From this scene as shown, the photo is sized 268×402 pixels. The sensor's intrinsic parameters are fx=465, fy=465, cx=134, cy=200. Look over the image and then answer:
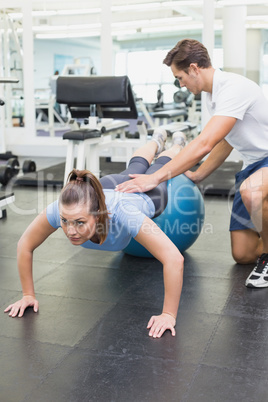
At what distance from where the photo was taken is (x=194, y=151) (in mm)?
2082

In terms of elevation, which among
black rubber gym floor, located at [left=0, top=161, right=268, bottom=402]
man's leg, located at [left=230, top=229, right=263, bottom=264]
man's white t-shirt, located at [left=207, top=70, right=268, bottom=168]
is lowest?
black rubber gym floor, located at [left=0, top=161, right=268, bottom=402]

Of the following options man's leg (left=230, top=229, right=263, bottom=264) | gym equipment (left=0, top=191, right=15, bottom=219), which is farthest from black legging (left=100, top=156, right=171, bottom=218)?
gym equipment (left=0, top=191, right=15, bottom=219)

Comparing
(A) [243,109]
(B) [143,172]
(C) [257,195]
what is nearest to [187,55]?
(A) [243,109]

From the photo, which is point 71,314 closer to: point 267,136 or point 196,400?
point 196,400

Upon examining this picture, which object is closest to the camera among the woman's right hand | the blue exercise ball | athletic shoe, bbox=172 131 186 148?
the woman's right hand

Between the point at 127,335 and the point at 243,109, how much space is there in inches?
43.6

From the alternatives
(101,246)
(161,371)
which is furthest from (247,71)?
(161,371)

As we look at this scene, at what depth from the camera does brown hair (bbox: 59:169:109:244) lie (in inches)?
63.6

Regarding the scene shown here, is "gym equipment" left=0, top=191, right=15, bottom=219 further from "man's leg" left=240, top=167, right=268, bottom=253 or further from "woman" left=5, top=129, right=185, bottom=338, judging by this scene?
"man's leg" left=240, top=167, right=268, bottom=253

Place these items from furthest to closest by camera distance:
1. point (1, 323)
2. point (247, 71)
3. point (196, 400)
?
1. point (247, 71)
2. point (1, 323)
3. point (196, 400)

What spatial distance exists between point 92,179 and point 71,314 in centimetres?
64

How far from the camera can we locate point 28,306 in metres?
2.01

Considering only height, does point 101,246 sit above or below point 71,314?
above

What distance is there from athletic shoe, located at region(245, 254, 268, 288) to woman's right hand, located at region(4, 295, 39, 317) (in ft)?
3.27
